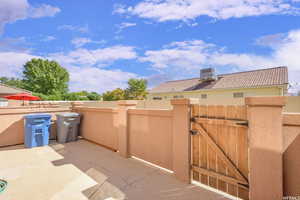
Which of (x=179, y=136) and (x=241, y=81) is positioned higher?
(x=241, y=81)

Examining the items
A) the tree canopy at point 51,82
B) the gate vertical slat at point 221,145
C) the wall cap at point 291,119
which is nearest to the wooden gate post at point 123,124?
the gate vertical slat at point 221,145

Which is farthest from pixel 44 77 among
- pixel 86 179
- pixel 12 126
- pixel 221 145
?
pixel 221 145

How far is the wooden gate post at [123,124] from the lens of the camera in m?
4.54

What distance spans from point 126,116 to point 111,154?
1.40 metres

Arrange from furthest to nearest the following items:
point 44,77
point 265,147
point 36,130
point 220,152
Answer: point 44,77
point 36,130
point 220,152
point 265,147

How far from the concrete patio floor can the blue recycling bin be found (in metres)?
0.68

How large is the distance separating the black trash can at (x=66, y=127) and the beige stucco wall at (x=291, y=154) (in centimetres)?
659

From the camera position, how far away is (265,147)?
2.14m

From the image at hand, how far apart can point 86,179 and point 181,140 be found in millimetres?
2182

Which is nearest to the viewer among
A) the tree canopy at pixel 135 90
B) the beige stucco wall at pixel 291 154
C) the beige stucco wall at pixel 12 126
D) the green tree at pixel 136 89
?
the beige stucco wall at pixel 291 154

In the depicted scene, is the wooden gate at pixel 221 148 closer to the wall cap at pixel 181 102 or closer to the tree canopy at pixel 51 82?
the wall cap at pixel 181 102

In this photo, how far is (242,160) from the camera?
8.12 feet

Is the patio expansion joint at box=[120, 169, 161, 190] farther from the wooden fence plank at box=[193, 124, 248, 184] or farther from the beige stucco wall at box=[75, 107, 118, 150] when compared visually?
the beige stucco wall at box=[75, 107, 118, 150]

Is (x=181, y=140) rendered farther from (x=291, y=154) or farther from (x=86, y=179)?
(x=86, y=179)
